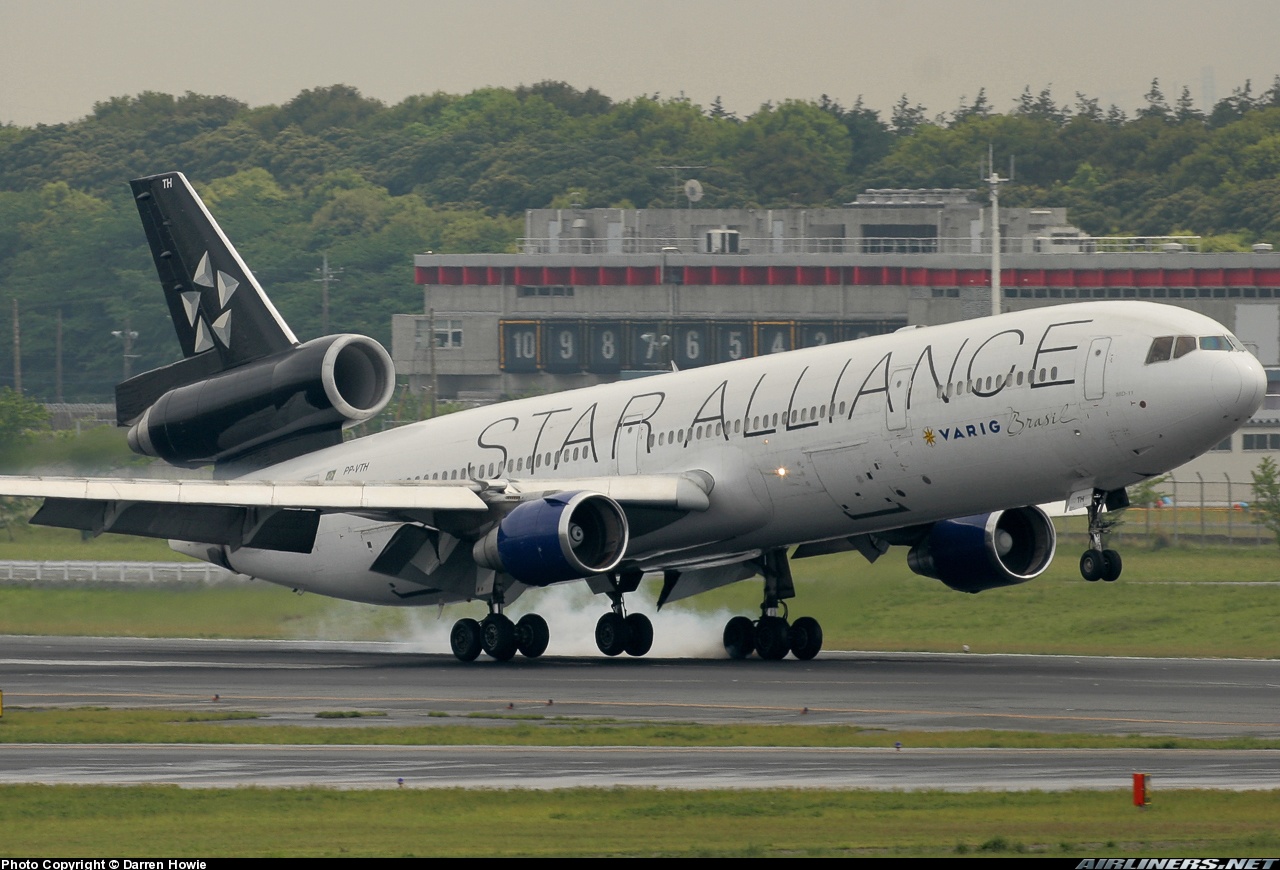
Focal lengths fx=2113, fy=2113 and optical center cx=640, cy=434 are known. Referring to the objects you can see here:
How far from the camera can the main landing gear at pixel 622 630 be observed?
145 ft

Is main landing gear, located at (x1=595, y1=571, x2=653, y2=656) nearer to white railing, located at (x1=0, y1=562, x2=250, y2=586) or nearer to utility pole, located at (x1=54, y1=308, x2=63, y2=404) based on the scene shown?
white railing, located at (x1=0, y1=562, x2=250, y2=586)

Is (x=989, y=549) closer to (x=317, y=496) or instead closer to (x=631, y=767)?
(x=317, y=496)

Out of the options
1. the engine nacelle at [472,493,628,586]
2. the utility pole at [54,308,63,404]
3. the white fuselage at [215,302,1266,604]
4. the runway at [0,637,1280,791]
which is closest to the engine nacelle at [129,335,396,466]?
the white fuselage at [215,302,1266,604]

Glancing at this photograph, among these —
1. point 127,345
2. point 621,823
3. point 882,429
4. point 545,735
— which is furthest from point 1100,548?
point 127,345

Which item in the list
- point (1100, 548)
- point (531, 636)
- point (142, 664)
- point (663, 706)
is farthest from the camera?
point (142, 664)

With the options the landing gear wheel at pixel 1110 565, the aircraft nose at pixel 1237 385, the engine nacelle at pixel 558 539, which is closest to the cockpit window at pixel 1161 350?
the aircraft nose at pixel 1237 385

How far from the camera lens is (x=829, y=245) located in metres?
140

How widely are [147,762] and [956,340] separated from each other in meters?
18.5

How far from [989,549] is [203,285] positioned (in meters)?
19.3

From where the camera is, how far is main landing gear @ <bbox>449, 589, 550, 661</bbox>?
43.4 metres

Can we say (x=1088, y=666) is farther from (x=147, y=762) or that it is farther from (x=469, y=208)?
(x=469, y=208)

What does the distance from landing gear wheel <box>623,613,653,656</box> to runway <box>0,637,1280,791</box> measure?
367mm

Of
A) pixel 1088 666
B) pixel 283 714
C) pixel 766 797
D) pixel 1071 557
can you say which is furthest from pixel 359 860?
pixel 1071 557

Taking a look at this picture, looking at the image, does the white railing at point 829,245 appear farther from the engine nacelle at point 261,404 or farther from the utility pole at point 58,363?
the engine nacelle at point 261,404
